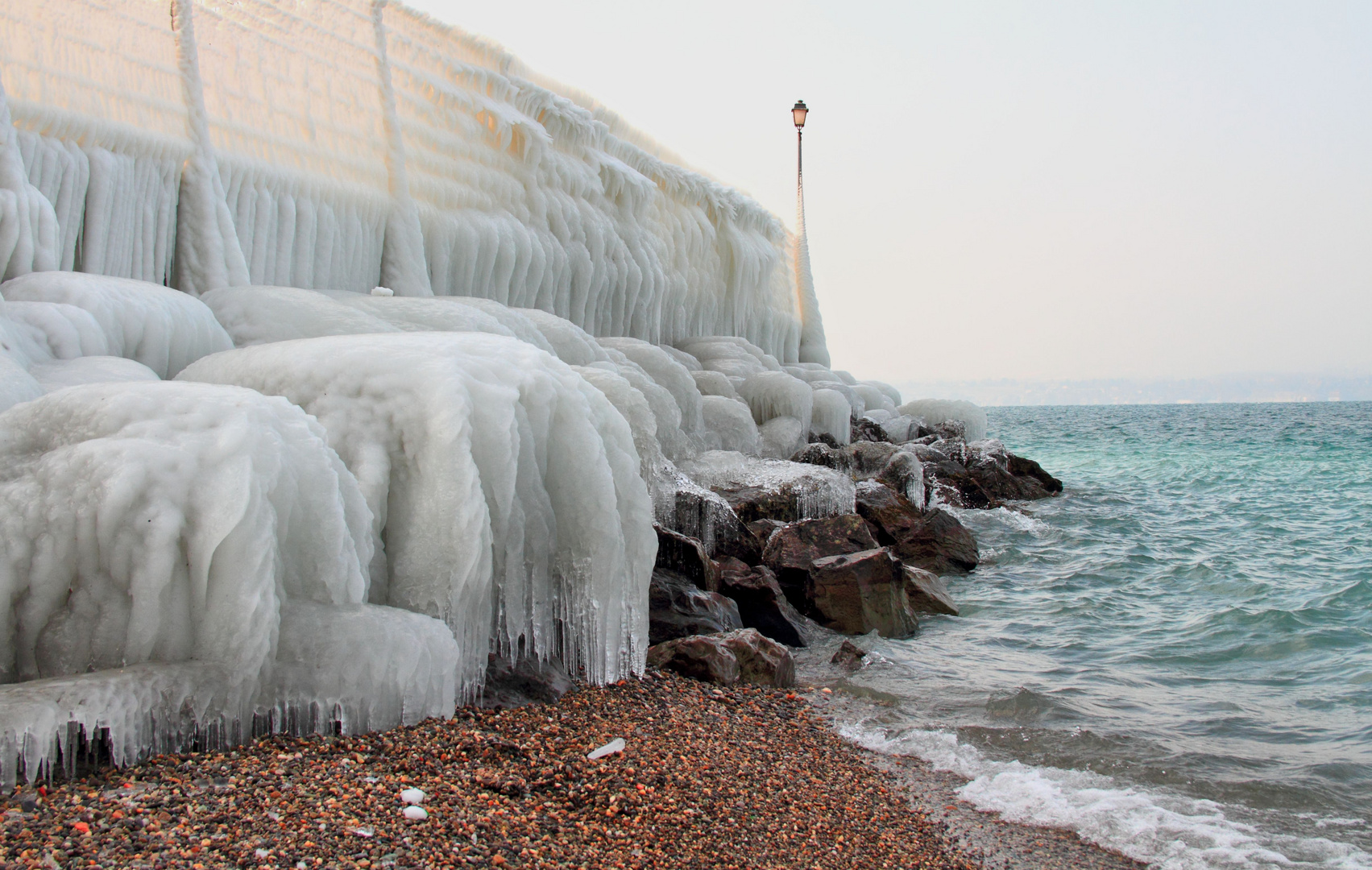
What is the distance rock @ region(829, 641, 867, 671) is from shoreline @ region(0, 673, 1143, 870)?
1419 millimetres

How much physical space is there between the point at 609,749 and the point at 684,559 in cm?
283

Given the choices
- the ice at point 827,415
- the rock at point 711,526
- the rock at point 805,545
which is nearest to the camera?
the rock at point 805,545

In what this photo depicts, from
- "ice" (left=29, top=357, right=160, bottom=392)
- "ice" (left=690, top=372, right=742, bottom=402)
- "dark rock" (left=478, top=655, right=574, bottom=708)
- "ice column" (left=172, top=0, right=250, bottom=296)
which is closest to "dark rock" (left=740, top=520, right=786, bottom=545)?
"ice" (left=690, top=372, right=742, bottom=402)

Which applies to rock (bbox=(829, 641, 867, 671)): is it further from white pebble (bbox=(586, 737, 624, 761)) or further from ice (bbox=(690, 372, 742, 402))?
ice (bbox=(690, 372, 742, 402))

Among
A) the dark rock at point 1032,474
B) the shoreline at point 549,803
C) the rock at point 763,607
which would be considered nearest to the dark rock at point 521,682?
the shoreline at point 549,803

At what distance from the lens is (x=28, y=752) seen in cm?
260

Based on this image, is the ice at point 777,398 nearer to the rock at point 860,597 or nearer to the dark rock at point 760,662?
the rock at point 860,597

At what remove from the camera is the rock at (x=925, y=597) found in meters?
7.92

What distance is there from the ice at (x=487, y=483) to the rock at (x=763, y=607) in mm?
2208

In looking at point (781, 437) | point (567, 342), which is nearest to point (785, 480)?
point (567, 342)

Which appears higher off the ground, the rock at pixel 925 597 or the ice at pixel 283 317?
the ice at pixel 283 317

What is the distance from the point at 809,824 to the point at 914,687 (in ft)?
8.00

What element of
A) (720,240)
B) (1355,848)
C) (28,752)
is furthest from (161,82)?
(720,240)

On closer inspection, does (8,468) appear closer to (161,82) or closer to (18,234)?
(18,234)
